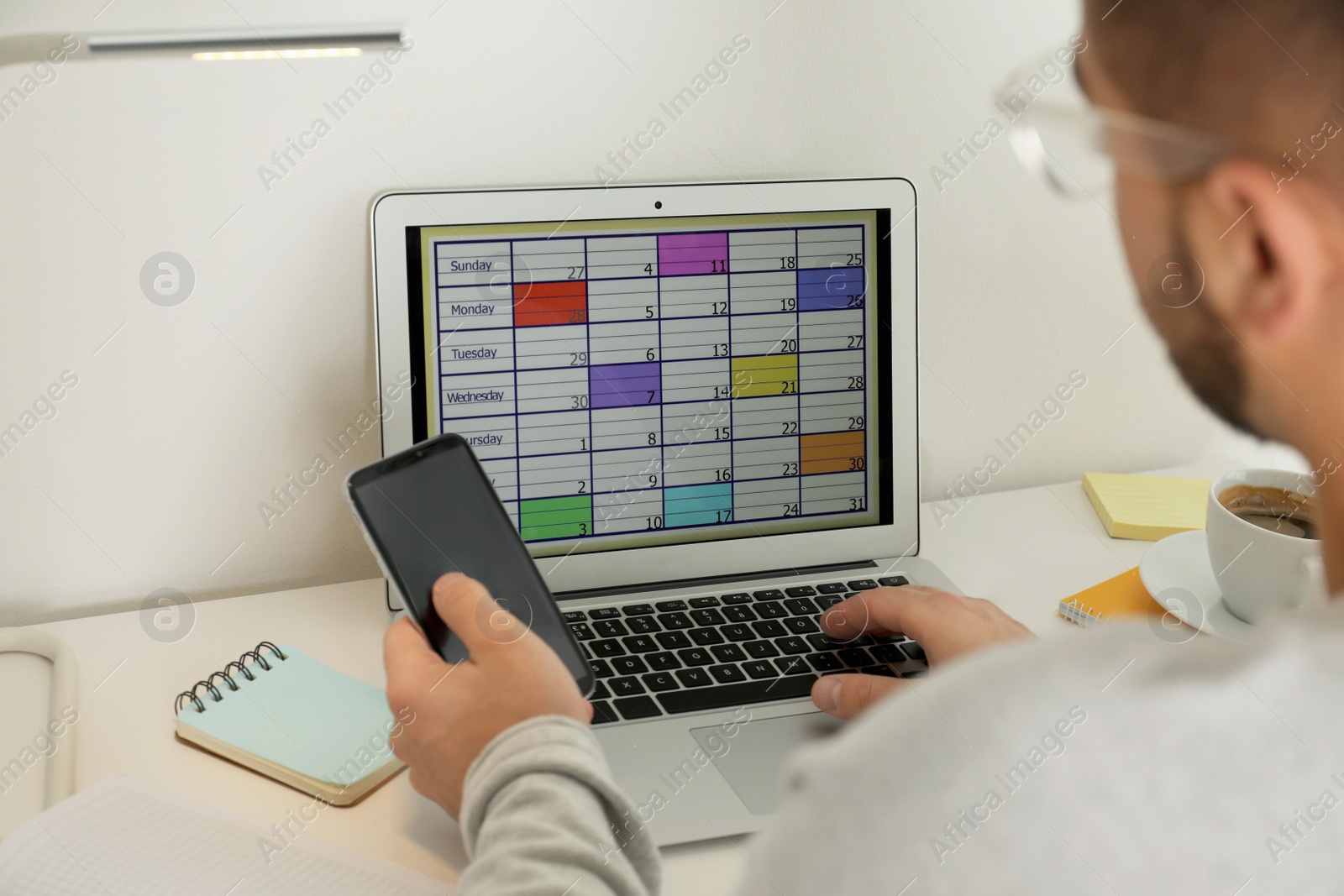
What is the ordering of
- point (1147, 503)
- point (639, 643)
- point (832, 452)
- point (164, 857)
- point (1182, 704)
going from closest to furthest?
1. point (1182, 704)
2. point (164, 857)
3. point (639, 643)
4. point (832, 452)
5. point (1147, 503)

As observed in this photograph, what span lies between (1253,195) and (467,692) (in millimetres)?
392

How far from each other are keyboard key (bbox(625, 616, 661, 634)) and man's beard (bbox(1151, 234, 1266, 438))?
0.44 meters

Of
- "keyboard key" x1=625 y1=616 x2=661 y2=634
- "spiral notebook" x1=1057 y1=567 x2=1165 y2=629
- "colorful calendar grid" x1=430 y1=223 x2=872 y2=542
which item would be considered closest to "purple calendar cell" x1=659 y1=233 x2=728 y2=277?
"colorful calendar grid" x1=430 y1=223 x2=872 y2=542

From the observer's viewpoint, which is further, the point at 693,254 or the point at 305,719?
the point at 693,254


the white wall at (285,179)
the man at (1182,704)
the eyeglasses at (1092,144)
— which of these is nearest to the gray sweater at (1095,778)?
the man at (1182,704)

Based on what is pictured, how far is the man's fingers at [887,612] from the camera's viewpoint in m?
0.66

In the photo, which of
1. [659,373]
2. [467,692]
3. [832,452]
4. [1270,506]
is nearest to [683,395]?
[659,373]

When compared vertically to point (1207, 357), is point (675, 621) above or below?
below

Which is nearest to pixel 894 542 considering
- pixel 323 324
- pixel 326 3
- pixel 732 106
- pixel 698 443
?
pixel 698 443

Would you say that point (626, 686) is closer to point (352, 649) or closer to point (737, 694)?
point (737, 694)

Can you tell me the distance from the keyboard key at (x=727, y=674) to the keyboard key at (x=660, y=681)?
0.03m

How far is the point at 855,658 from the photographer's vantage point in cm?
68

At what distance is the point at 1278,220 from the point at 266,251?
0.65m

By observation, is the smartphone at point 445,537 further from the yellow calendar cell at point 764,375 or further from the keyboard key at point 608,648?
the yellow calendar cell at point 764,375
